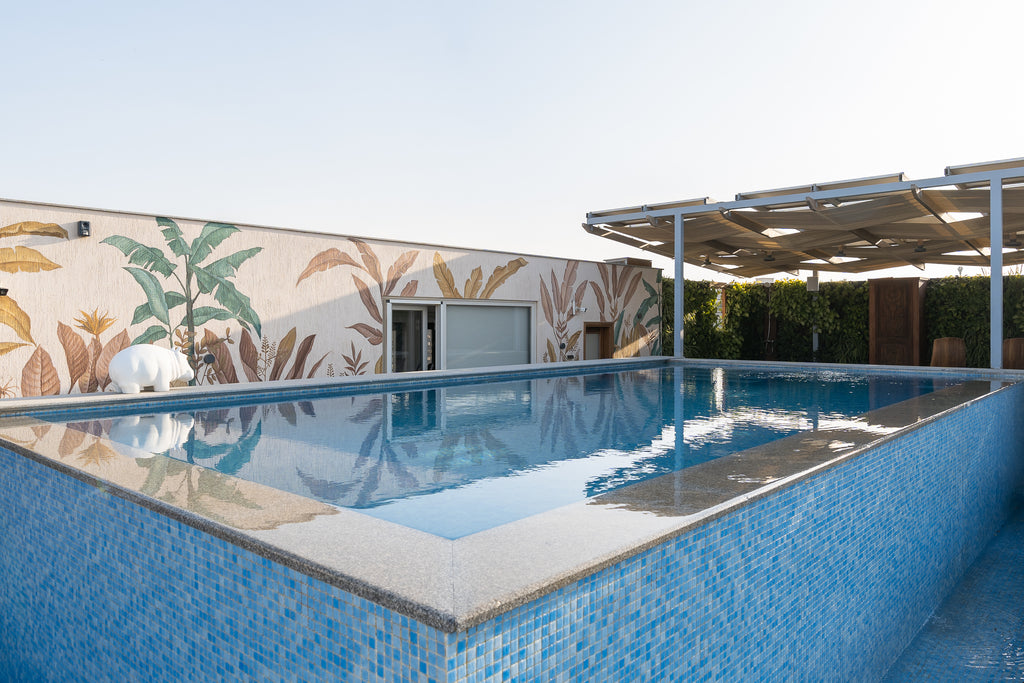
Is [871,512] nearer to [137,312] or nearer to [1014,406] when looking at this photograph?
[1014,406]

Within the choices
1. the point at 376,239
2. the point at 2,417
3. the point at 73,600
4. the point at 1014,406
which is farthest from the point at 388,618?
the point at 376,239

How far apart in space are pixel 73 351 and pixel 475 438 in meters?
5.65

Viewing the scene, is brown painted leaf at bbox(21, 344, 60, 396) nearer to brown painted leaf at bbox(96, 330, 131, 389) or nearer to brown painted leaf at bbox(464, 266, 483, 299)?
brown painted leaf at bbox(96, 330, 131, 389)

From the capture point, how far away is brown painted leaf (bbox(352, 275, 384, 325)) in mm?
10086

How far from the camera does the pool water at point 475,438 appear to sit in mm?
3121

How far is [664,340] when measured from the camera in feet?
51.8

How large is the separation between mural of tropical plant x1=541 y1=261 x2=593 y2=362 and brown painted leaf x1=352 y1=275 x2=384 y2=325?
3585 mm

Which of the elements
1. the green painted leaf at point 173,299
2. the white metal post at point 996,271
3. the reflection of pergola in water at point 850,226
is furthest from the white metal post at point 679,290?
the green painted leaf at point 173,299

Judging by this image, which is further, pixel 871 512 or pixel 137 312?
pixel 137 312

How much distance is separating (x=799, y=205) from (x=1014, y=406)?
3926 millimetres

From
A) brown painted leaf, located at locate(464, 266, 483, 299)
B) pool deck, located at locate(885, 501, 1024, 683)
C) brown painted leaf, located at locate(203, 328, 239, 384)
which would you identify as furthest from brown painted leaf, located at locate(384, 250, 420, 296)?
pool deck, located at locate(885, 501, 1024, 683)

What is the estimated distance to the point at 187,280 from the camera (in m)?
8.48

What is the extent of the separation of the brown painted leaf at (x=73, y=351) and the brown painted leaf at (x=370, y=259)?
369 centimetres

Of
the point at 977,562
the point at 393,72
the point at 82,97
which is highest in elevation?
the point at 393,72
